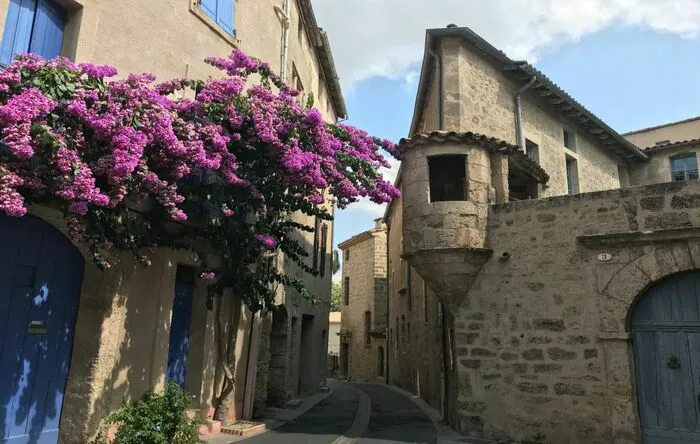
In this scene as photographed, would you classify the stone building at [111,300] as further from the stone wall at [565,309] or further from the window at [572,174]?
the window at [572,174]

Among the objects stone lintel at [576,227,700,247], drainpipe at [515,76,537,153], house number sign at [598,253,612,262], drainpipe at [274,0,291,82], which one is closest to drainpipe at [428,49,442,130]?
drainpipe at [515,76,537,153]

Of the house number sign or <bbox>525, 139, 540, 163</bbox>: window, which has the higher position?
<bbox>525, 139, 540, 163</bbox>: window

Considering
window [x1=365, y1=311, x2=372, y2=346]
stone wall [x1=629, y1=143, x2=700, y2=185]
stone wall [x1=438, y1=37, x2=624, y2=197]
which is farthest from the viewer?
window [x1=365, y1=311, x2=372, y2=346]

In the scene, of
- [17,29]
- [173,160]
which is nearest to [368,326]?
[173,160]

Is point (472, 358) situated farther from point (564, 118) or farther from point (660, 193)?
point (564, 118)

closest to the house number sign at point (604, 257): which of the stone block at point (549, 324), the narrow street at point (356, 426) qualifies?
the stone block at point (549, 324)

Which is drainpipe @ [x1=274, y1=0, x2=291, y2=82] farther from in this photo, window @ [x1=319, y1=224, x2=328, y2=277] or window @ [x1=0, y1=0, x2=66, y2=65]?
window @ [x1=319, y1=224, x2=328, y2=277]

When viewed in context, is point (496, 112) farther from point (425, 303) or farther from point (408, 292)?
point (408, 292)

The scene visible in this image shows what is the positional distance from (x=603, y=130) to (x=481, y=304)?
9.68m

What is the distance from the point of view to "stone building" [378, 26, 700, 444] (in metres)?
6.97

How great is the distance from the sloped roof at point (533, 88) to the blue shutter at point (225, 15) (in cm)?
450

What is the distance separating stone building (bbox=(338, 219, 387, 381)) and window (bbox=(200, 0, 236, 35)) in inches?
776

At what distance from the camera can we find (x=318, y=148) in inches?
274

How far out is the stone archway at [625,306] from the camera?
22.7 feet
